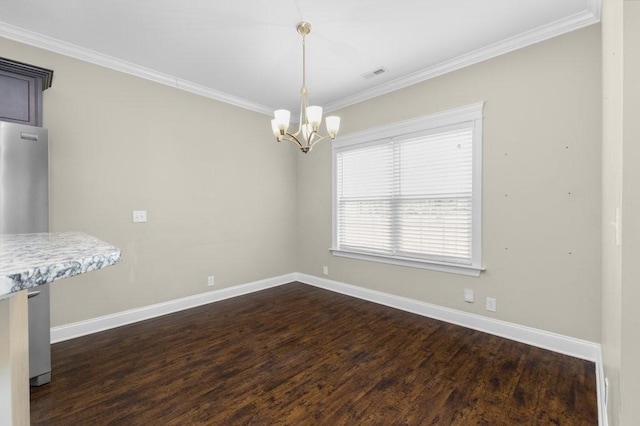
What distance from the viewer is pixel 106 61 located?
3.05m

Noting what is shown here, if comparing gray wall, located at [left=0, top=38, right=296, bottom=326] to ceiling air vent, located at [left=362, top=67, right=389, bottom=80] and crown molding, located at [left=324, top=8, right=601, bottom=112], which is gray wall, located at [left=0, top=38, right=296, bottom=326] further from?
crown molding, located at [left=324, top=8, right=601, bottom=112]

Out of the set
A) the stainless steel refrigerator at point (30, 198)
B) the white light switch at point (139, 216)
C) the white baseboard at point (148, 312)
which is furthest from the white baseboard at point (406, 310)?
the white light switch at point (139, 216)

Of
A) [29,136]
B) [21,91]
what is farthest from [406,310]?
[21,91]

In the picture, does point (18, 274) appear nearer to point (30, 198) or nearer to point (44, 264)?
point (44, 264)

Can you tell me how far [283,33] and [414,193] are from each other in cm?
221

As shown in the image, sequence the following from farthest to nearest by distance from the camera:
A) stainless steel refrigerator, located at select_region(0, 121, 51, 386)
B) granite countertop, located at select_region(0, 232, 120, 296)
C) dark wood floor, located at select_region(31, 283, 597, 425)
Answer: stainless steel refrigerator, located at select_region(0, 121, 51, 386)
dark wood floor, located at select_region(31, 283, 597, 425)
granite countertop, located at select_region(0, 232, 120, 296)

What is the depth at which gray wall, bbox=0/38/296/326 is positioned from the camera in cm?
286

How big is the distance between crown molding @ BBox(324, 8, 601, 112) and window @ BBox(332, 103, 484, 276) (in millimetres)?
472

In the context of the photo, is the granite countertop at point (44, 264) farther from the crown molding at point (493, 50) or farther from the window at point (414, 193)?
the crown molding at point (493, 50)

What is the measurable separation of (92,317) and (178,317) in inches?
32.1

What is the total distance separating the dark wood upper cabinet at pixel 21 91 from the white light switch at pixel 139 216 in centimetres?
125

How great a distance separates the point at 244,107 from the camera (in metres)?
4.30

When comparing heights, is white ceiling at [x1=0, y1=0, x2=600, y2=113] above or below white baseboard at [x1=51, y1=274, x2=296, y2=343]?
above

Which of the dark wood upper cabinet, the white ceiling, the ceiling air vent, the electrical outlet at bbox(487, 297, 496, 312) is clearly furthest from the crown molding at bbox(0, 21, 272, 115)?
the electrical outlet at bbox(487, 297, 496, 312)
